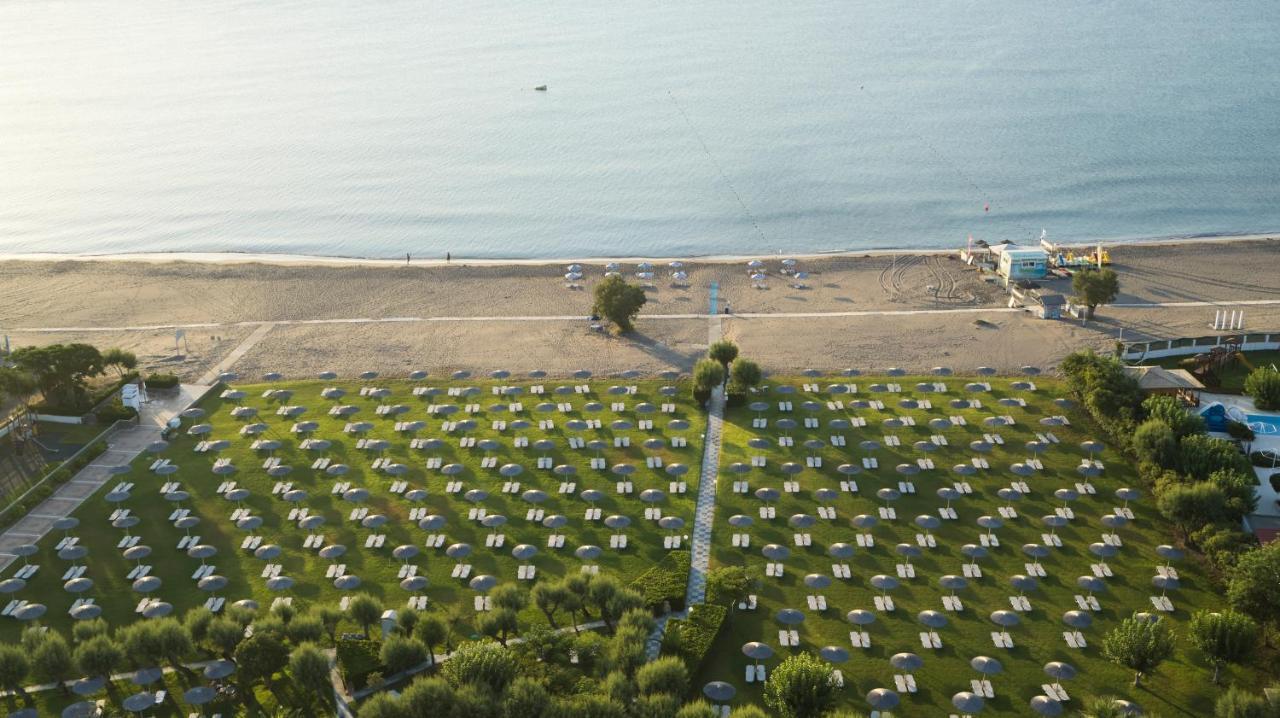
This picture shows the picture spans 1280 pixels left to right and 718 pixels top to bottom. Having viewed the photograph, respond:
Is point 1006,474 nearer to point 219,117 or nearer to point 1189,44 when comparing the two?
point 219,117

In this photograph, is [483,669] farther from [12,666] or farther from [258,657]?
[12,666]

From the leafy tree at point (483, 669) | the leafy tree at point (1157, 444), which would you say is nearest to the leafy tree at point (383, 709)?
the leafy tree at point (483, 669)

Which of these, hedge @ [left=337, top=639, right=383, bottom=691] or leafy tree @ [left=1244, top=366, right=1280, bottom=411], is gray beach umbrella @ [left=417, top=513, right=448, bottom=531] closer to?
hedge @ [left=337, top=639, right=383, bottom=691]

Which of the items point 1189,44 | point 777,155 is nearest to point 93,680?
point 777,155

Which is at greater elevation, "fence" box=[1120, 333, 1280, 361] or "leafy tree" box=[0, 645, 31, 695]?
"fence" box=[1120, 333, 1280, 361]

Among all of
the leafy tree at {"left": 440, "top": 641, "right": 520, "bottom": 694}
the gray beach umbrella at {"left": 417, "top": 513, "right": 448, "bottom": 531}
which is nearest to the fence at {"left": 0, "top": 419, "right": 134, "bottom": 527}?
the gray beach umbrella at {"left": 417, "top": 513, "right": 448, "bottom": 531}

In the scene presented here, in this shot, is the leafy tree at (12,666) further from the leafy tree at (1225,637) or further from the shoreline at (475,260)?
the shoreline at (475,260)
